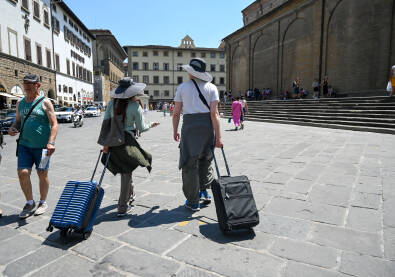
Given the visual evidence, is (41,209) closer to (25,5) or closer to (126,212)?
(126,212)

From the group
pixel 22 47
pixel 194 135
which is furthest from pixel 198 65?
pixel 22 47

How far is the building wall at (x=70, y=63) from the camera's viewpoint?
33031 mm

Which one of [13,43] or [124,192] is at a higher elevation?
[13,43]

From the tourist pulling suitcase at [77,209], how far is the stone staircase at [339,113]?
11.7m

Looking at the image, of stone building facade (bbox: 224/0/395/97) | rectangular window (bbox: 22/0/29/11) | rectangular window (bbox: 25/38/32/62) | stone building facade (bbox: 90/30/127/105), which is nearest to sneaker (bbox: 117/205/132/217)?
stone building facade (bbox: 224/0/395/97)

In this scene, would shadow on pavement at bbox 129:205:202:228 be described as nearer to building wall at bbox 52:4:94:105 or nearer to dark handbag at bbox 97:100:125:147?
dark handbag at bbox 97:100:125:147

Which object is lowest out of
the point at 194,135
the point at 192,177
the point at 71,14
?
the point at 192,177

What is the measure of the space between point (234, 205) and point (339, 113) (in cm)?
1423

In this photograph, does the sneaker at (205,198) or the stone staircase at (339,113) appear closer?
the sneaker at (205,198)

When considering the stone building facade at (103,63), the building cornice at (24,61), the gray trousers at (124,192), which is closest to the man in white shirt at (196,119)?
the gray trousers at (124,192)

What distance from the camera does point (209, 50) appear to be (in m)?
64.6

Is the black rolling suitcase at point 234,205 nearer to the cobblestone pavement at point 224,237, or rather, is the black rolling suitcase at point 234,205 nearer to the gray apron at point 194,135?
the cobblestone pavement at point 224,237

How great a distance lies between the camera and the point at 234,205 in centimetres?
282

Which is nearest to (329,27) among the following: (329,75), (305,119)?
(329,75)
